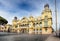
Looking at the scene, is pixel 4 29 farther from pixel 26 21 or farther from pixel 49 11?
pixel 49 11

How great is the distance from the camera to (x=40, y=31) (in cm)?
4203

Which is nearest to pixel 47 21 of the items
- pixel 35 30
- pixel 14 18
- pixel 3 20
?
pixel 35 30

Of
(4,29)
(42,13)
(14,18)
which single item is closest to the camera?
(42,13)

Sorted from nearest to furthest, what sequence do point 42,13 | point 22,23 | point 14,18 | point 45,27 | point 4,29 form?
point 45,27 < point 42,13 < point 22,23 < point 14,18 < point 4,29

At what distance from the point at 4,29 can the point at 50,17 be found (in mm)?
26481

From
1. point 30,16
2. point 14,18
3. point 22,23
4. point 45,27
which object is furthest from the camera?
point 14,18

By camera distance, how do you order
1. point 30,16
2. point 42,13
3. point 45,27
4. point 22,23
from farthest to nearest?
point 22,23
point 30,16
point 42,13
point 45,27

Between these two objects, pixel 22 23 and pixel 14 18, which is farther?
pixel 14 18

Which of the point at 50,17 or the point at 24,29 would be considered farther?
the point at 24,29

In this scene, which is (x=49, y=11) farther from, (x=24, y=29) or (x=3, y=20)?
(x=3, y=20)

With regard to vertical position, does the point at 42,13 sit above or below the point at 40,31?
above

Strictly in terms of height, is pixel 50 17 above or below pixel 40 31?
above

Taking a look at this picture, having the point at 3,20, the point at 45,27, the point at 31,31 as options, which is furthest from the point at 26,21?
the point at 3,20

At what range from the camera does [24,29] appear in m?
48.5
